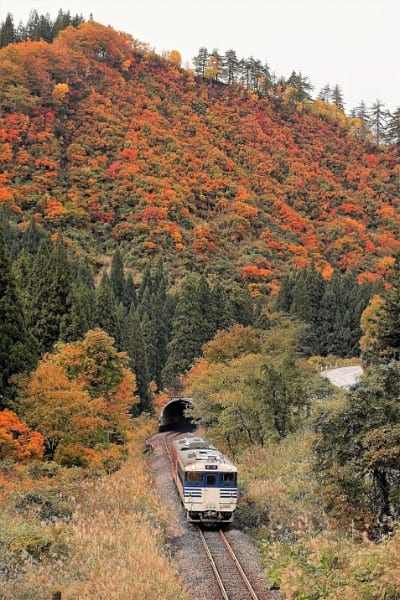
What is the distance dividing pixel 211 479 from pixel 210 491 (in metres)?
0.48

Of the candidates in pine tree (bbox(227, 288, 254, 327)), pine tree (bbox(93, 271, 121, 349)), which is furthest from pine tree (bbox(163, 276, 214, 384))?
pine tree (bbox(93, 271, 121, 349))

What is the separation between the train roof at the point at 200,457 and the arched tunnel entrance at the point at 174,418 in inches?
1212

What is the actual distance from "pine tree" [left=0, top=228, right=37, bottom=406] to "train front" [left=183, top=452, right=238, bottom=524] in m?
10.6

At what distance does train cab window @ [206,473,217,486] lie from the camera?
80.1 ft

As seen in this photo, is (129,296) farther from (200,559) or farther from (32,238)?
(200,559)

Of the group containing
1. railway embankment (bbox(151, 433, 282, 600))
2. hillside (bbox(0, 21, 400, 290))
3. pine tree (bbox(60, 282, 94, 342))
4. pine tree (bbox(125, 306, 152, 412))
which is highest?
hillside (bbox(0, 21, 400, 290))

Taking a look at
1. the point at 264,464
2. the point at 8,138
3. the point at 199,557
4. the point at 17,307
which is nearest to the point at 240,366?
the point at 264,464

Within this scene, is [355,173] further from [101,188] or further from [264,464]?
[264,464]

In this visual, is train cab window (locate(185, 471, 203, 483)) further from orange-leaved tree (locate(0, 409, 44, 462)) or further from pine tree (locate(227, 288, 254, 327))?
pine tree (locate(227, 288, 254, 327))

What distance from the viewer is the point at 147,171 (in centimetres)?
14400

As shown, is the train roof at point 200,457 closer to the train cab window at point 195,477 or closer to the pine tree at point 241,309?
the train cab window at point 195,477

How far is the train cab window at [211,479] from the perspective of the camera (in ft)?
80.1

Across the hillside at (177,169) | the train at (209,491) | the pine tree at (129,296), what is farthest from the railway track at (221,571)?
the hillside at (177,169)

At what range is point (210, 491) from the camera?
24156mm
